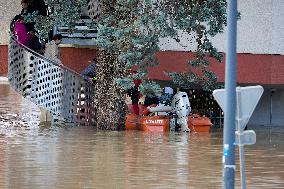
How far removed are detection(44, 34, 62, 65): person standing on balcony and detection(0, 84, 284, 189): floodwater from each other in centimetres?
223

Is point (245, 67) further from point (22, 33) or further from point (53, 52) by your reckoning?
point (22, 33)

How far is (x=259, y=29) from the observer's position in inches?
1180

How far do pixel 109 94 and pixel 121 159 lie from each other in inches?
Result: 288

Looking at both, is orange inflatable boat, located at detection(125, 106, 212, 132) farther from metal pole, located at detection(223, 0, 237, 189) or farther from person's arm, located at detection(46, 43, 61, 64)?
metal pole, located at detection(223, 0, 237, 189)

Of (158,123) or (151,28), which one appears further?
(158,123)

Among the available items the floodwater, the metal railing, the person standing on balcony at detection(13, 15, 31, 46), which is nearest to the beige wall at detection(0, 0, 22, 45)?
the person standing on balcony at detection(13, 15, 31, 46)

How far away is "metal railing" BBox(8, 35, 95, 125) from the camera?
29.6 metres

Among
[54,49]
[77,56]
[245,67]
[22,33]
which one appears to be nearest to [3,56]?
[77,56]

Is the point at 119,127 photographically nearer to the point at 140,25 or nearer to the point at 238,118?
the point at 140,25

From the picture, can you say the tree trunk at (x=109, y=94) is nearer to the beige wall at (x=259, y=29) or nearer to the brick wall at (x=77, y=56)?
the beige wall at (x=259, y=29)

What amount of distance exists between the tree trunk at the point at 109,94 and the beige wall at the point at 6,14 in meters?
12.9

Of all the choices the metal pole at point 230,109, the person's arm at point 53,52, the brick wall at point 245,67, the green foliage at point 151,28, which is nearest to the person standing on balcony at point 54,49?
the person's arm at point 53,52

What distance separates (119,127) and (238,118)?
1413cm

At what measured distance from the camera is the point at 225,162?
14.1 m
